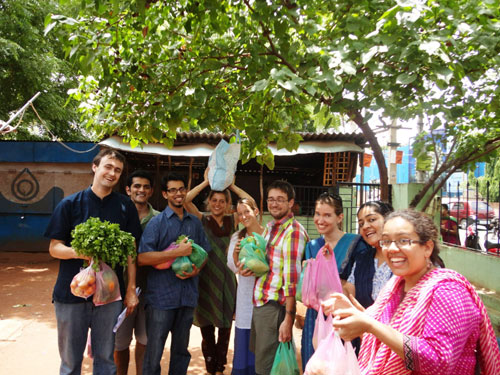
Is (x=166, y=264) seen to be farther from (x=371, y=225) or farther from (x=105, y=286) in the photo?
(x=371, y=225)

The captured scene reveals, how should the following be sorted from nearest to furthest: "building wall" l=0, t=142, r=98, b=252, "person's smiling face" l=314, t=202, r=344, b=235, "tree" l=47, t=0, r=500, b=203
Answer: "tree" l=47, t=0, r=500, b=203 → "person's smiling face" l=314, t=202, r=344, b=235 → "building wall" l=0, t=142, r=98, b=252

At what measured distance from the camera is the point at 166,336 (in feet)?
10.7

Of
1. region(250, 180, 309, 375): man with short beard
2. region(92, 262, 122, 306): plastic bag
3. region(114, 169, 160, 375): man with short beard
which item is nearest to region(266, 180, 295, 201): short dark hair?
region(250, 180, 309, 375): man with short beard

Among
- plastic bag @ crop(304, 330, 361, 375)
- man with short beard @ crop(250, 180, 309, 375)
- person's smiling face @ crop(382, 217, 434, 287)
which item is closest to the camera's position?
person's smiling face @ crop(382, 217, 434, 287)

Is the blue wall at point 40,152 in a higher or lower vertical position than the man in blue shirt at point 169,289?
higher

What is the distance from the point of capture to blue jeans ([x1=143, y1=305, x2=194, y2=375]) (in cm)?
318

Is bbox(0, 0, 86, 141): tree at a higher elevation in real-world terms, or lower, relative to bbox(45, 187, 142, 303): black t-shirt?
higher

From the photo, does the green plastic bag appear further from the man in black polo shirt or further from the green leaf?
the green leaf

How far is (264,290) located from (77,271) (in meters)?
1.33

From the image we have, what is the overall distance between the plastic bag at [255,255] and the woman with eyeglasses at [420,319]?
52.9 inches

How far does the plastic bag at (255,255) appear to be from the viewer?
312 centimetres

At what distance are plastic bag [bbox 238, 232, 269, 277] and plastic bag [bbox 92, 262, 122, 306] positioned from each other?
3.06 ft

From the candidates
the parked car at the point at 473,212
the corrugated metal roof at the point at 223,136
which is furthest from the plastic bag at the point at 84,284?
the corrugated metal roof at the point at 223,136

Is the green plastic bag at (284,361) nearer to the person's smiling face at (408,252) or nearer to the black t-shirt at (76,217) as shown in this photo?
the black t-shirt at (76,217)
